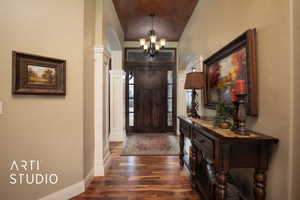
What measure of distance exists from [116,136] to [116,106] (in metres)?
0.87

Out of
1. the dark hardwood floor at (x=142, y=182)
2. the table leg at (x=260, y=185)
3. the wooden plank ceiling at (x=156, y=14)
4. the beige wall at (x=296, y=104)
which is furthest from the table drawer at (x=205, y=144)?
the wooden plank ceiling at (x=156, y=14)

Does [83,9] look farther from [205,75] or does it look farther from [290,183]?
[290,183]

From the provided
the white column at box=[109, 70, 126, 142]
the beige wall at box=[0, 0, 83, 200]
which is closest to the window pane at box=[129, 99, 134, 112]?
the white column at box=[109, 70, 126, 142]

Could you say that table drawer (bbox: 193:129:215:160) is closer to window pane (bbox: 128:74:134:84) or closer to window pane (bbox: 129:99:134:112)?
window pane (bbox: 129:99:134:112)

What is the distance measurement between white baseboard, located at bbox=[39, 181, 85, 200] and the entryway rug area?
1.43 metres

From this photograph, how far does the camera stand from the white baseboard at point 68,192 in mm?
1789

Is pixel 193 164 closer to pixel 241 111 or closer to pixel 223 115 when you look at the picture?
pixel 223 115

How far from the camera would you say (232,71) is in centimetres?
173

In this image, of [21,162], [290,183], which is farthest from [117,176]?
[290,183]

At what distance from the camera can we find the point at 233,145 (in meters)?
1.21

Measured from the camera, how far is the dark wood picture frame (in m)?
1.55

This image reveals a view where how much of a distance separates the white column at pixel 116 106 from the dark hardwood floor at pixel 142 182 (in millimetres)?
1377

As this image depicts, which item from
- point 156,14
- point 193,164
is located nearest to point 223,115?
point 193,164

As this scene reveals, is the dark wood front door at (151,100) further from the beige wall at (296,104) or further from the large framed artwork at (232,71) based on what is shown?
the beige wall at (296,104)
